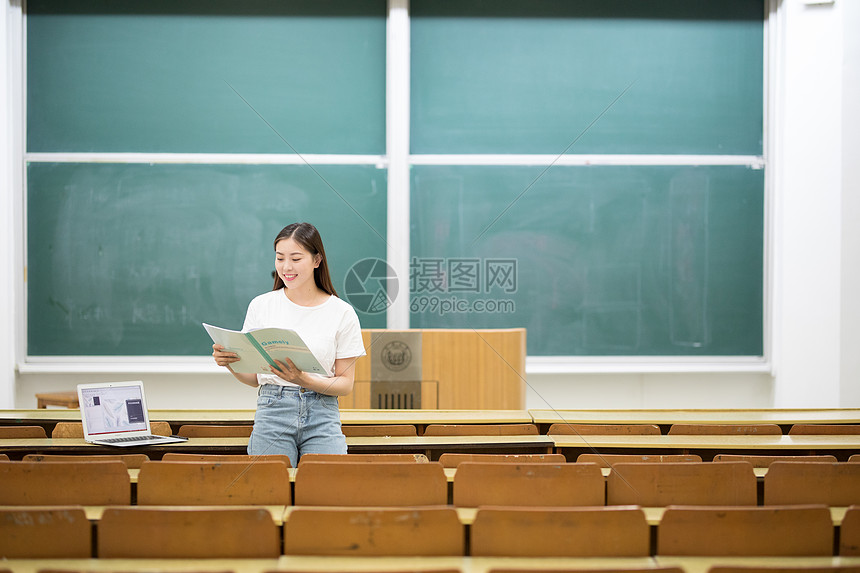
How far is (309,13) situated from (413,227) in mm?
1897

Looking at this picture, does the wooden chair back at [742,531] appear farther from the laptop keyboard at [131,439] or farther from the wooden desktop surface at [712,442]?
the laptop keyboard at [131,439]

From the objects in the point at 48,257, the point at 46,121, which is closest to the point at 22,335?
the point at 48,257

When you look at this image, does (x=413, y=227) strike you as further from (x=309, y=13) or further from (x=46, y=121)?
(x=46, y=121)

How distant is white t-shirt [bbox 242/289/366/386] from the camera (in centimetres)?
229

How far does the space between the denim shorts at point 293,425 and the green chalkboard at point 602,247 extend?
3010 millimetres

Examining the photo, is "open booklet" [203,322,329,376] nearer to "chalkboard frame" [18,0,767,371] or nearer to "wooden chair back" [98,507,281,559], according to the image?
"wooden chair back" [98,507,281,559]

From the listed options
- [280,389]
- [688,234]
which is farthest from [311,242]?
[688,234]

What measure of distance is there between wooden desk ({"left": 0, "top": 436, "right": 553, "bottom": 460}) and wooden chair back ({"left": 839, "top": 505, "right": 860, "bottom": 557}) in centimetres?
104

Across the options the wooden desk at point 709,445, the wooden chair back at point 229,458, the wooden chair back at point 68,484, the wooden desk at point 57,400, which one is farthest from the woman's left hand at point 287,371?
the wooden desk at point 57,400

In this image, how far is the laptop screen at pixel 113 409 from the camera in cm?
254

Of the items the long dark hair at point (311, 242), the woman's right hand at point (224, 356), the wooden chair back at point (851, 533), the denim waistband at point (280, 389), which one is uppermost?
the long dark hair at point (311, 242)

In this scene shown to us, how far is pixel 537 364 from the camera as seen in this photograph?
209 inches

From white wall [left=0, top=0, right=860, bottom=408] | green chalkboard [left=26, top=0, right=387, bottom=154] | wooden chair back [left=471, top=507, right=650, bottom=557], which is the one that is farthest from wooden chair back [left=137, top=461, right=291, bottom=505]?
green chalkboard [left=26, top=0, right=387, bottom=154]

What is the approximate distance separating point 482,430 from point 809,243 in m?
3.75
